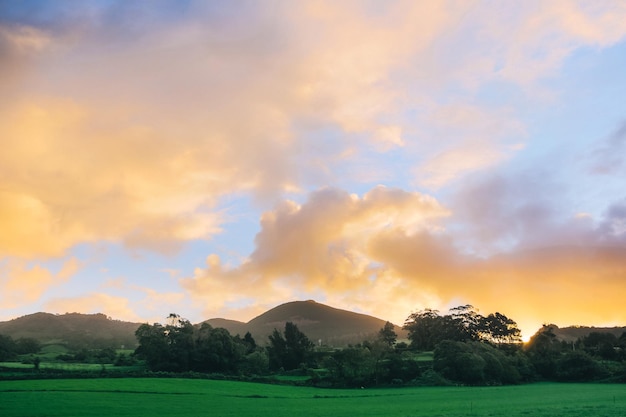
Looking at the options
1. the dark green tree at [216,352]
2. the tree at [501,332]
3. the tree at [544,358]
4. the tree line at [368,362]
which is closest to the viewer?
the tree line at [368,362]

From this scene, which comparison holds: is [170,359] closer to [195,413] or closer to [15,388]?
[15,388]

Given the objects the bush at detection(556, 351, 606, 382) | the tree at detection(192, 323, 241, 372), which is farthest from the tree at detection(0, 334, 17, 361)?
the bush at detection(556, 351, 606, 382)

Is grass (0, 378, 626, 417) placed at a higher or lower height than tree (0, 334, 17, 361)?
lower

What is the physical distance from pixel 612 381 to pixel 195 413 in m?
114

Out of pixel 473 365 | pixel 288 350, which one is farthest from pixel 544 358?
pixel 288 350

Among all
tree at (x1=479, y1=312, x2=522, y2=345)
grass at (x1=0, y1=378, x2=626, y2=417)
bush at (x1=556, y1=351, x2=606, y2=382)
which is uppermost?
tree at (x1=479, y1=312, x2=522, y2=345)

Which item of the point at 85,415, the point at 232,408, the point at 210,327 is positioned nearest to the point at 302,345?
the point at 210,327

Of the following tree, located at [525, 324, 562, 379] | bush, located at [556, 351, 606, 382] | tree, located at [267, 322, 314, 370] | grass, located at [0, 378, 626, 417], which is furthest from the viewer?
tree, located at [267, 322, 314, 370]

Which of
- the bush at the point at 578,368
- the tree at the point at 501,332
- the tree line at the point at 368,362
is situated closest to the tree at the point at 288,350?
the tree line at the point at 368,362

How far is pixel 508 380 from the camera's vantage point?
124 metres

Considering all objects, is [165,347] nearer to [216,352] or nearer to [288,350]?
[216,352]

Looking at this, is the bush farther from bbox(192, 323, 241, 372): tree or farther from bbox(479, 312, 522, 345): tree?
bbox(192, 323, 241, 372): tree

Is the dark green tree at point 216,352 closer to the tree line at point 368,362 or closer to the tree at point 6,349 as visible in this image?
the tree line at point 368,362

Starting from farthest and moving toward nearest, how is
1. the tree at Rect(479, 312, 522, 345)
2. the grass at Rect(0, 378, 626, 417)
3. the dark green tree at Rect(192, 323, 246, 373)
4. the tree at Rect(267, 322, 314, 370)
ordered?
1. the tree at Rect(479, 312, 522, 345)
2. the tree at Rect(267, 322, 314, 370)
3. the dark green tree at Rect(192, 323, 246, 373)
4. the grass at Rect(0, 378, 626, 417)
